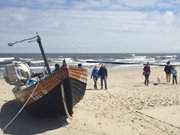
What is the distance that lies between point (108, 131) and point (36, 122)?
2.30 meters

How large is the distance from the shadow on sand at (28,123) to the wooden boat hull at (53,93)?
26cm

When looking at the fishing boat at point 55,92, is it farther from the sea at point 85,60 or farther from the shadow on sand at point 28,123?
the sea at point 85,60

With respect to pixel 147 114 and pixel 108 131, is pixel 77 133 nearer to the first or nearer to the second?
pixel 108 131

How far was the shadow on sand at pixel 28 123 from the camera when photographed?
33.8ft

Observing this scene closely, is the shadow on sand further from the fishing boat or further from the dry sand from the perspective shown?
the fishing boat

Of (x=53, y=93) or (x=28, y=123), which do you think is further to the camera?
(x=28, y=123)

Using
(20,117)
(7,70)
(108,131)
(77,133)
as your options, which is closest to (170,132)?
(108,131)

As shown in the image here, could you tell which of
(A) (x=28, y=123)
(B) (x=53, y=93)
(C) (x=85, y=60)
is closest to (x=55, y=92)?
(B) (x=53, y=93)

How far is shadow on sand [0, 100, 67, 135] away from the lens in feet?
33.8

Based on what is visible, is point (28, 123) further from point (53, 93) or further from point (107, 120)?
point (107, 120)

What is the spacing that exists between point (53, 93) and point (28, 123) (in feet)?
4.16

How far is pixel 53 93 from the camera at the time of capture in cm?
1057

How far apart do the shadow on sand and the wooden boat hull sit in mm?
261

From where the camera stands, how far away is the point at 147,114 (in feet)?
39.4
